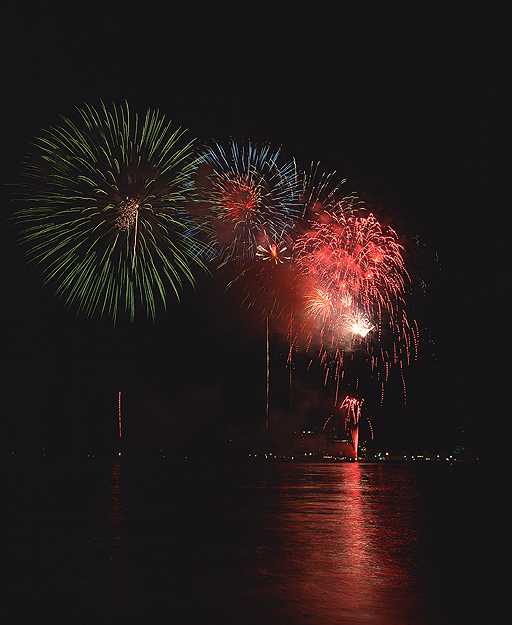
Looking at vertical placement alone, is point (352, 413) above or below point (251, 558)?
above

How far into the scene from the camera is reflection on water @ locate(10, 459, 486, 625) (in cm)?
786

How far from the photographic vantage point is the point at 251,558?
10.9m

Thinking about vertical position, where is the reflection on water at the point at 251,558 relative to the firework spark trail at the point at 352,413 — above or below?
below

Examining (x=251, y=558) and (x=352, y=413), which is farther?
(x=352, y=413)

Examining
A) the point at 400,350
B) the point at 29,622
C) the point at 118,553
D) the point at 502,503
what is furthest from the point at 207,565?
the point at 400,350

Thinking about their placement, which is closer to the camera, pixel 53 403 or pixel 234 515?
pixel 234 515

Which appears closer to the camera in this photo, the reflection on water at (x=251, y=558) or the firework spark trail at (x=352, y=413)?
the reflection on water at (x=251, y=558)

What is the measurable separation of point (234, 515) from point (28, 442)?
168 ft

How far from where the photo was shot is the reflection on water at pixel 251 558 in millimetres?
7855

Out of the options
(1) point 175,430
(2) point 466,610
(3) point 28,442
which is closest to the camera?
(2) point 466,610

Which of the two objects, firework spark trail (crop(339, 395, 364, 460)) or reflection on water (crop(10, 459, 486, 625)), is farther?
firework spark trail (crop(339, 395, 364, 460))

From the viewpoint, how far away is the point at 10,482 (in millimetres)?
26391

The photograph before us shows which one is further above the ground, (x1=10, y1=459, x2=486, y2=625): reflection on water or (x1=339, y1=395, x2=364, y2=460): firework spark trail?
(x1=339, y1=395, x2=364, y2=460): firework spark trail

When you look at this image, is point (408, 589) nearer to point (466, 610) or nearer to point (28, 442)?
point (466, 610)
